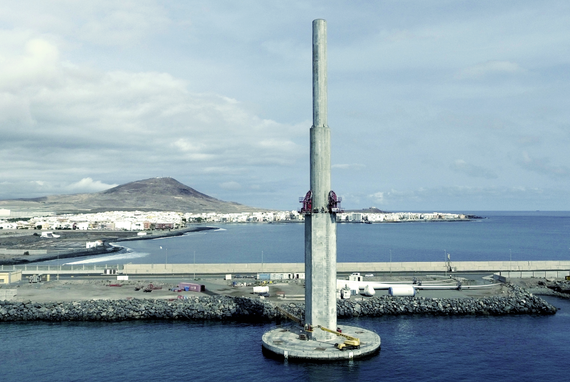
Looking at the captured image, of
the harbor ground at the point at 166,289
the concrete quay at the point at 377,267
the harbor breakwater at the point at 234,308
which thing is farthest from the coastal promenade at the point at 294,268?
the harbor breakwater at the point at 234,308

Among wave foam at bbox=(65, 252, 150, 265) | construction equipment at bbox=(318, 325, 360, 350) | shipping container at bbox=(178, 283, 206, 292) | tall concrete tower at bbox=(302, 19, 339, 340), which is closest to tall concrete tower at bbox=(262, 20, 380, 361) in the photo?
tall concrete tower at bbox=(302, 19, 339, 340)

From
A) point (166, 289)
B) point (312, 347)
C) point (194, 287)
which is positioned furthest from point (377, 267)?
point (312, 347)

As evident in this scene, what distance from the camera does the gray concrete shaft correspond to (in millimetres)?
45938

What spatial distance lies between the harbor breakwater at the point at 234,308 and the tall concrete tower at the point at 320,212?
50.1 ft

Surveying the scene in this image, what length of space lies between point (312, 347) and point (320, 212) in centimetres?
1221

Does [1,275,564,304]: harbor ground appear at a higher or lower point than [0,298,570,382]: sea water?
higher

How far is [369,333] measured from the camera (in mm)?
49344

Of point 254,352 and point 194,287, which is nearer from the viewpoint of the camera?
point 254,352

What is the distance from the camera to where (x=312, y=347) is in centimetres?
4434

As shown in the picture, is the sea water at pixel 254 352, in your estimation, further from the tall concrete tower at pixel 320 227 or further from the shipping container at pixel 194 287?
the shipping container at pixel 194 287

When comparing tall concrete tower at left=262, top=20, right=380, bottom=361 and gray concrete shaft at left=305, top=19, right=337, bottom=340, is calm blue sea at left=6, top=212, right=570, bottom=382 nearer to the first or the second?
tall concrete tower at left=262, top=20, right=380, bottom=361

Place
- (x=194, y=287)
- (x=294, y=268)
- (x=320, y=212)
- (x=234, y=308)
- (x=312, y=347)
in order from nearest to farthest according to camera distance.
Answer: (x=312, y=347) → (x=320, y=212) → (x=234, y=308) → (x=194, y=287) → (x=294, y=268)

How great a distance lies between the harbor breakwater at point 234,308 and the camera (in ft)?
203

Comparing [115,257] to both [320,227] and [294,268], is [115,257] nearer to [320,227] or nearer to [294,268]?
[294,268]
